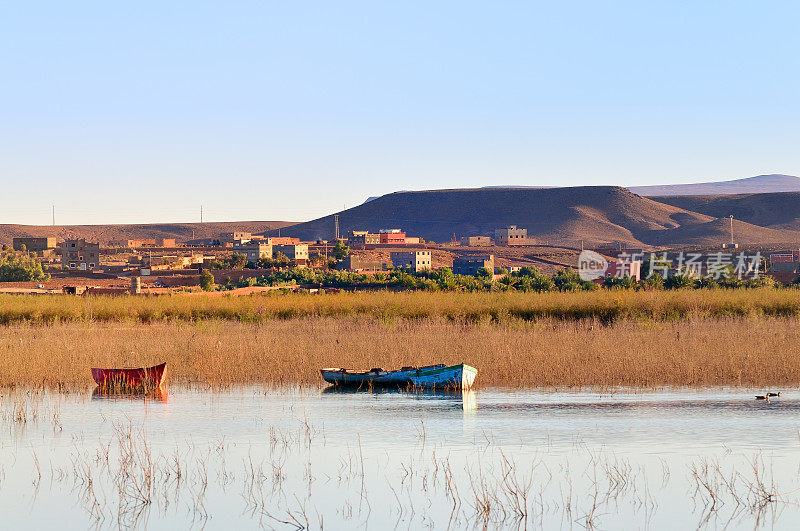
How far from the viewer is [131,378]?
2134 centimetres

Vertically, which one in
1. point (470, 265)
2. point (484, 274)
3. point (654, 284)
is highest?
point (470, 265)

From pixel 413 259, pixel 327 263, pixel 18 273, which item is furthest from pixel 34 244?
pixel 18 273

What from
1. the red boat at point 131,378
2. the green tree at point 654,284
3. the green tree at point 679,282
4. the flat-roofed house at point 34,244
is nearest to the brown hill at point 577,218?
the flat-roofed house at point 34,244

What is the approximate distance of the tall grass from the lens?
3478 cm

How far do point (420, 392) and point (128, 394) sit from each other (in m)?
5.59

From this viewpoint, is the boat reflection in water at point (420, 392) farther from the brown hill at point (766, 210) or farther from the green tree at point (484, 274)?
the brown hill at point (766, 210)

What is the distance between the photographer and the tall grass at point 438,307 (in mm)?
34781

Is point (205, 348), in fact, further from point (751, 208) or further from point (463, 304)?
point (751, 208)

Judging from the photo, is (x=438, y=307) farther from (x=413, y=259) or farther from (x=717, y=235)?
(x=717, y=235)

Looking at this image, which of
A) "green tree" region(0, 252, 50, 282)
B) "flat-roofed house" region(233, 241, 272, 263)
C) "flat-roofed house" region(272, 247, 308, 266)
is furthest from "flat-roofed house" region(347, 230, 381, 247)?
"green tree" region(0, 252, 50, 282)

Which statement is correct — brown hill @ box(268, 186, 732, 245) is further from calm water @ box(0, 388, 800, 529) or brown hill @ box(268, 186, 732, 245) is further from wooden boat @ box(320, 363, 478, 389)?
calm water @ box(0, 388, 800, 529)

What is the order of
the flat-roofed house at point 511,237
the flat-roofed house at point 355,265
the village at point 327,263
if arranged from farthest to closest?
the flat-roofed house at point 511,237 < the flat-roofed house at point 355,265 < the village at point 327,263

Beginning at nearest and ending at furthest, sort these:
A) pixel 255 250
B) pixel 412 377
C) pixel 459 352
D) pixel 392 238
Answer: pixel 412 377
pixel 459 352
pixel 255 250
pixel 392 238

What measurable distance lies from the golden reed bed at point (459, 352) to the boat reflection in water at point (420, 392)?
1049mm
